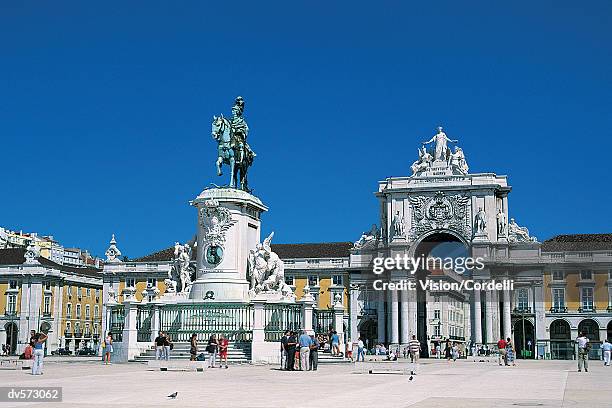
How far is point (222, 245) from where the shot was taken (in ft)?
107

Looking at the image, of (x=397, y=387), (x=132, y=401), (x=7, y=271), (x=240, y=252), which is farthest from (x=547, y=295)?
(x=132, y=401)

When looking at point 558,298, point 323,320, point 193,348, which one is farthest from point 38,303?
point 193,348

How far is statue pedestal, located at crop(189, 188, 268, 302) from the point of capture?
32.4 m

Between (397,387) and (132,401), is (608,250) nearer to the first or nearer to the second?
(397,387)

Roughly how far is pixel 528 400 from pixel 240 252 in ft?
60.9

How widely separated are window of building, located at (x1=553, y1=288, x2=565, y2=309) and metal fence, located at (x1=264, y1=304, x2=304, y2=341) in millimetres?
62213

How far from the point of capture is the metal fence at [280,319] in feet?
102

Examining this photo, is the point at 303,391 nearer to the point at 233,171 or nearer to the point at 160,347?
the point at 160,347

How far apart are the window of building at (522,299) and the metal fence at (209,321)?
64.4 m

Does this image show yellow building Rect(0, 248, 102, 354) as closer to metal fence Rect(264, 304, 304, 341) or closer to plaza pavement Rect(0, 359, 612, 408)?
metal fence Rect(264, 304, 304, 341)

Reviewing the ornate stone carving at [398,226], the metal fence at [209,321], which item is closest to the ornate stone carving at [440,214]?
the ornate stone carving at [398,226]

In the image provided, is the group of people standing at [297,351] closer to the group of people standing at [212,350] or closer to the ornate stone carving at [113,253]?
the group of people standing at [212,350]

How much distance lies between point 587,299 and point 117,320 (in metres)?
64.3

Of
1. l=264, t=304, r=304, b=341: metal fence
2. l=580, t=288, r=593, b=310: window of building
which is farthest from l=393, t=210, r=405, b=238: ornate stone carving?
l=264, t=304, r=304, b=341: metal fence
